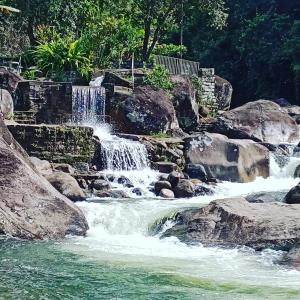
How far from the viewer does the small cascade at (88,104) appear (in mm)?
25375

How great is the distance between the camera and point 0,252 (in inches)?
470

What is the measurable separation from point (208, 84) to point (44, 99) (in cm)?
929

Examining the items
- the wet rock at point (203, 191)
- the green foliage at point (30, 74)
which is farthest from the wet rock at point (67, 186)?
the green foliage at point (30, 74)

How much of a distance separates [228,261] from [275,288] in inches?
72.4

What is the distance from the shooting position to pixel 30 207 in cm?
1377

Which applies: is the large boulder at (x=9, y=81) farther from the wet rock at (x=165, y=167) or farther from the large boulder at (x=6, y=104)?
the wet rock at (x=165, y=167)

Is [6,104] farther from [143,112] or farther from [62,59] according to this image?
[62,59]

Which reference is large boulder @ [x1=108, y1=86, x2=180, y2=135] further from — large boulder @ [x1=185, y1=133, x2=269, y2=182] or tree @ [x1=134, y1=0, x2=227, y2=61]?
tree @ [x1=134, y1=0, x2=227, y2=61]

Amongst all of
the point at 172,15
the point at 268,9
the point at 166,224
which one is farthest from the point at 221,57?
the point at 166,224

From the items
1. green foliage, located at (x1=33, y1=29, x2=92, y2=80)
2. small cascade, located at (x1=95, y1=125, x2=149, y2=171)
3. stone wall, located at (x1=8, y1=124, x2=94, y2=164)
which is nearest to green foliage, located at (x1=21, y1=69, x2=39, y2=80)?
green foliage, located at (x1=33, y1=29, x2=92, y2=80)

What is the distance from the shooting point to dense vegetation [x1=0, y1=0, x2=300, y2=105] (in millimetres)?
30359

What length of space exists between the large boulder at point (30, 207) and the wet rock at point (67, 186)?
2548mm

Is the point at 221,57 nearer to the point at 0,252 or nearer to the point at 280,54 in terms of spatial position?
the point at 280,54

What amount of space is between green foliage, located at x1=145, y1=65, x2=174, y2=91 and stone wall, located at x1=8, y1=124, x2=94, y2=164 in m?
6.40
